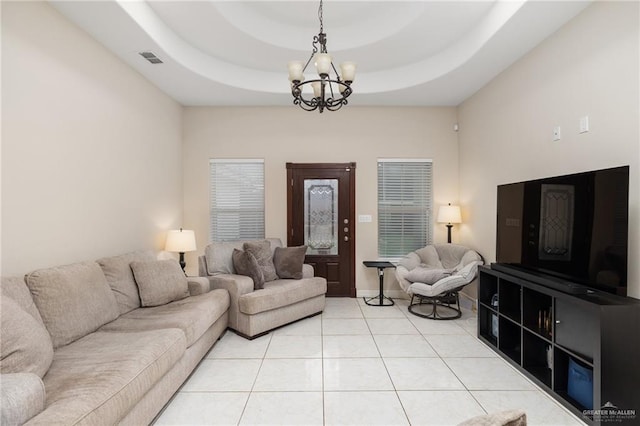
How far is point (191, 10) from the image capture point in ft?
9.84

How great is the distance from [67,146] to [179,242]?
1.66 meters

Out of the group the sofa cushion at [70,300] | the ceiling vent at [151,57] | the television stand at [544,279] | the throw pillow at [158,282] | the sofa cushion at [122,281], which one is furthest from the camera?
the ceiling vent at [151,57]

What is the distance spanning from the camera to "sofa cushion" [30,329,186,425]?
4.63ft

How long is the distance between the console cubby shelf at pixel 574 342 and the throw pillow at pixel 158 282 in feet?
10.1

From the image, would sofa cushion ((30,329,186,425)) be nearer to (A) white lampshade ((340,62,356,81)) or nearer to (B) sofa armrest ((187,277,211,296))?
(B) sofa armrest ((187,277,211,296))

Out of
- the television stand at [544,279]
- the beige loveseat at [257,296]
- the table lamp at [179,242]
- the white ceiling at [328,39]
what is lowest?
the beige loveseat at [257,296]

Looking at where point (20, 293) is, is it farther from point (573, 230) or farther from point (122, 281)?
point (573, 230)

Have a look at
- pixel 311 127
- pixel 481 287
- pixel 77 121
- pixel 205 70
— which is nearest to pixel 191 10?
pixel 205 70

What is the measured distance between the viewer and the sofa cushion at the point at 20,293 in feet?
6.21

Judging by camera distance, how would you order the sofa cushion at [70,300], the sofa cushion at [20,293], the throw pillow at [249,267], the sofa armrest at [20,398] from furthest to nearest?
the throw pillow at [249,267] → the sofa cushion at [70,300] → the sofa cushion at [20,293] → the sofa armrest at [20,398]

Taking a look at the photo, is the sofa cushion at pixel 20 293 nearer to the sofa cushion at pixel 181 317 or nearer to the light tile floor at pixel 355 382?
the sofa cushion at pixel 181 317

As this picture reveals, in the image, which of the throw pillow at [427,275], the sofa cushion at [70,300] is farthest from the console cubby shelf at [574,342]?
the sofa cushion at [70,300]

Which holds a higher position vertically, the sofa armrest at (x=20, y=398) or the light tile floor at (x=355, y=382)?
the sofa armrest at (x=20, y=398)

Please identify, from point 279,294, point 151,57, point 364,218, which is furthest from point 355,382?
point 151,57
